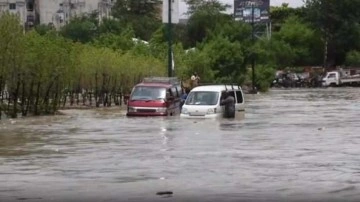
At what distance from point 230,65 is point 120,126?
4461cm

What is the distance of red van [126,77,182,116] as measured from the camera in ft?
138

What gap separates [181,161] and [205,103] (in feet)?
61.4

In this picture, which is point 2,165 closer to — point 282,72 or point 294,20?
point 282,72

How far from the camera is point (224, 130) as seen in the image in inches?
1246

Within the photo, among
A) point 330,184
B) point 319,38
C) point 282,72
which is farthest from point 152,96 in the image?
point 319,38

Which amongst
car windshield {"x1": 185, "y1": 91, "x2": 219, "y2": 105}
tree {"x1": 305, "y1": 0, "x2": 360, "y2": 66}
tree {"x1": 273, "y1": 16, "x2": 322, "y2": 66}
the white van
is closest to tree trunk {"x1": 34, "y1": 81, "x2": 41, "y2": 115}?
the white van

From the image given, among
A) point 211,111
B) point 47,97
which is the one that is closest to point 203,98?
point 211,111

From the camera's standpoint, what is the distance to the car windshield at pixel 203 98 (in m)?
39.8

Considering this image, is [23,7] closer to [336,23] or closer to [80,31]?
[80,31]

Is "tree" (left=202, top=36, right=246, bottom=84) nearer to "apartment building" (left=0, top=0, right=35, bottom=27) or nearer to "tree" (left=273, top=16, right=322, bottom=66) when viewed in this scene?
"apartment building" (left=0, top=0, right=35, bottom=27)

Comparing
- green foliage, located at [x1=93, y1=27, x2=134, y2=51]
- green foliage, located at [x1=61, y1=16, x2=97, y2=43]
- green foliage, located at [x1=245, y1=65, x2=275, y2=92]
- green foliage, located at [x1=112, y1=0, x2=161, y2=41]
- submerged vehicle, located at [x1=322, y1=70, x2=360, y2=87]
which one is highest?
green foliage, located at [x1=112, y1=0, x2=161, y2=41]

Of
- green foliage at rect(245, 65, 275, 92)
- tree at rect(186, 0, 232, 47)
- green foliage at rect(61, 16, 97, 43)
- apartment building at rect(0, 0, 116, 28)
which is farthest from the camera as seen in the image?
tree at rect(186, 0, 232, 47)

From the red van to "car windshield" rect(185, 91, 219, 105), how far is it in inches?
81.9

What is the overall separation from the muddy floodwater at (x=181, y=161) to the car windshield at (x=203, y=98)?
3.22m
